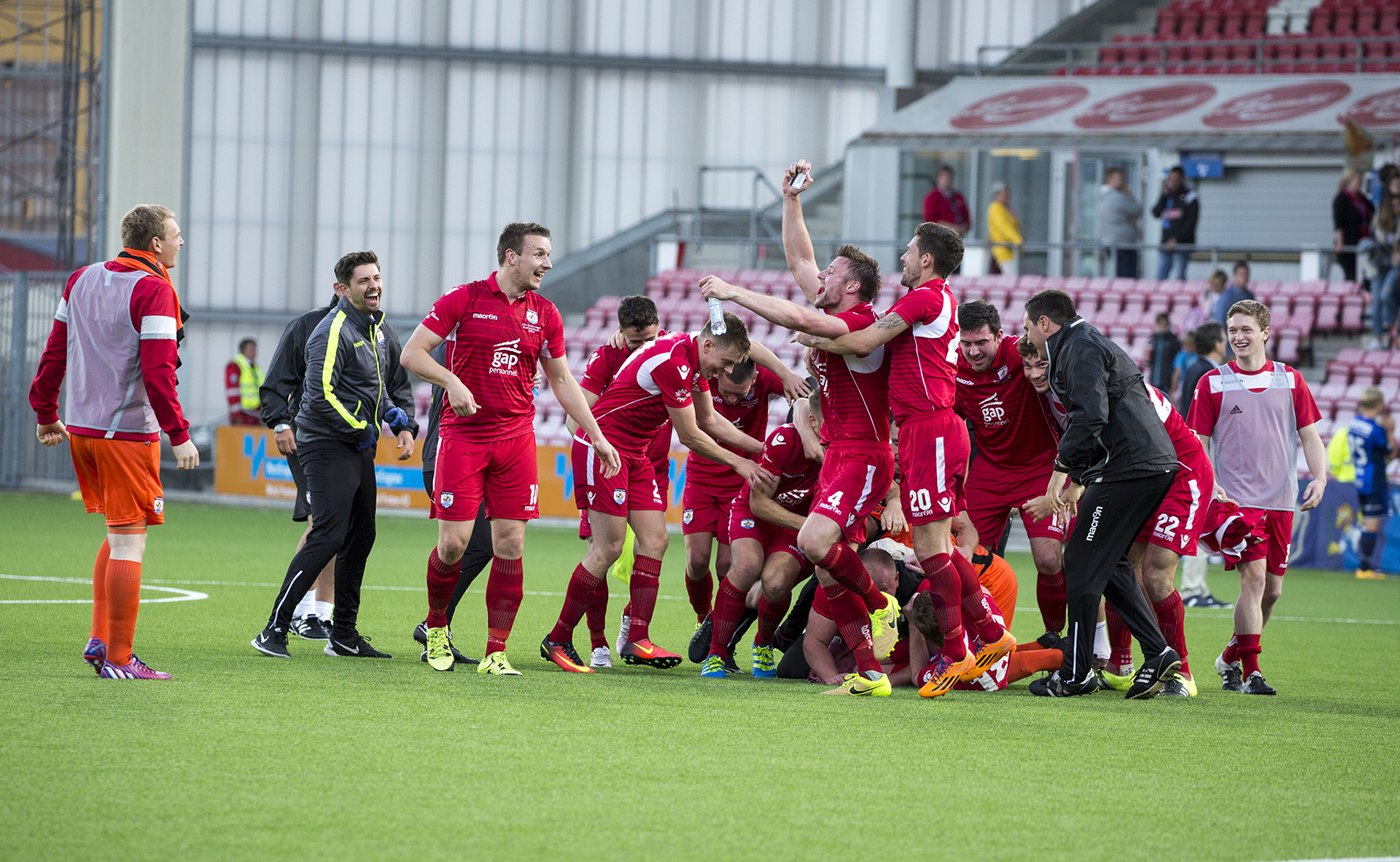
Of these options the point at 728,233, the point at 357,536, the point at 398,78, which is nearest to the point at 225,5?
the point at 398,78

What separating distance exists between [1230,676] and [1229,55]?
19.6m

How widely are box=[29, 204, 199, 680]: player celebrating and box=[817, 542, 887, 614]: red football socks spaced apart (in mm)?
2692

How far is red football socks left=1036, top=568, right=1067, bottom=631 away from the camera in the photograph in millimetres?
7500

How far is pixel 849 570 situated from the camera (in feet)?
21.1

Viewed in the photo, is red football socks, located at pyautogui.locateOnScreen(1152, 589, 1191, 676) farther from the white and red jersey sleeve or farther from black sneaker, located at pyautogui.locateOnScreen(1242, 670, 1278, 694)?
the white and red jersey sleeve

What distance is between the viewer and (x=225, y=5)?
25.9 meters

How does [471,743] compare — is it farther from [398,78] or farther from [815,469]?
[398,78]

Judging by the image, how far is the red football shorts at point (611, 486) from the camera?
22.9ft

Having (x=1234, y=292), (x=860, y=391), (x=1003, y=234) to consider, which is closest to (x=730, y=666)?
(x=860, y=391)

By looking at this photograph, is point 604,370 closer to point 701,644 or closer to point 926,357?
point 701,644

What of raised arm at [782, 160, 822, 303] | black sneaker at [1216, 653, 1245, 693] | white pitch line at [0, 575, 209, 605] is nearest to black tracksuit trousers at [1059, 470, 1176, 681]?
black sneaker at [1216, 653, 1245, 693]

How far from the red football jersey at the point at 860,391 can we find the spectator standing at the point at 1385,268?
12927 millimetres

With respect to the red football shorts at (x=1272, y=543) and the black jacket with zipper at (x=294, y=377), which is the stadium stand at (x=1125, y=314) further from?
the red football shorts at (x=1272, y=543)

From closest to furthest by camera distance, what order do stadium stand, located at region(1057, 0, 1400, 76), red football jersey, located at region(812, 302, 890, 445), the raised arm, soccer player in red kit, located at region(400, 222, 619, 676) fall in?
red football jersey, located at region(812, 302, 890, 445)
soccer player in red kit, located at region(400, 222, 619, 676)
the raised arm
stadium stand, located at region(1057, 0, 1400, 76)
